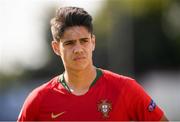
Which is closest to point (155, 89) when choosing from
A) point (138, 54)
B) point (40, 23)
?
point (138, 54)

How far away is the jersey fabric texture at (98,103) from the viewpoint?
28.0 feet

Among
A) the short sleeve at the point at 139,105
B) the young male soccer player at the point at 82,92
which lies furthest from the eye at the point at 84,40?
the short sleeve at the point at 139,105

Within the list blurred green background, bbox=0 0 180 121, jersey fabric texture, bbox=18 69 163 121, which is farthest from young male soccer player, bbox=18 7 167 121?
blurred green background, bbox=0 0 180 121

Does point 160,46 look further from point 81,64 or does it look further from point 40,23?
point 81,64

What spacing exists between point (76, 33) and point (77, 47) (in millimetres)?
147

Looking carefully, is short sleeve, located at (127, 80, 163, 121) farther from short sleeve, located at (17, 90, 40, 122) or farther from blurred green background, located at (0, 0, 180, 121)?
blurred green background, located at (0, 0, 180, 121)

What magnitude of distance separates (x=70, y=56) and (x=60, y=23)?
1.15ft

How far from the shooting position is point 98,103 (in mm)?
8688

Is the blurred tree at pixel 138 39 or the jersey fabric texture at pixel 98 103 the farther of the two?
the blurred tree at pixel 138 39

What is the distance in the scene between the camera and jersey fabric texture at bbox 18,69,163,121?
8539 millimetres

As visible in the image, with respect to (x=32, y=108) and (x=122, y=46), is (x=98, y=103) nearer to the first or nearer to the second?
(x=32, y=108)

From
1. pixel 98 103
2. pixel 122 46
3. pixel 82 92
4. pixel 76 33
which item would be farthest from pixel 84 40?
pixel 122 46

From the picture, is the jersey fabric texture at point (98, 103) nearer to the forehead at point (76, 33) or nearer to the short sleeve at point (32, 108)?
the short sleeve at point (32, 108)

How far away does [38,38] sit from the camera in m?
48.2
